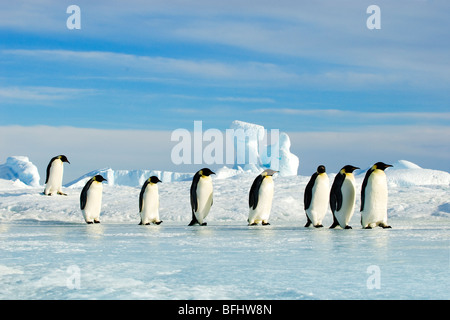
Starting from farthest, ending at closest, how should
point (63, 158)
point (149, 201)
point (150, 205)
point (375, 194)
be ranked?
point (63, 158) < point (150, 205) < point (149, 201) < point (375, 194)

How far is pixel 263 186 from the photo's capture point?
1010cm

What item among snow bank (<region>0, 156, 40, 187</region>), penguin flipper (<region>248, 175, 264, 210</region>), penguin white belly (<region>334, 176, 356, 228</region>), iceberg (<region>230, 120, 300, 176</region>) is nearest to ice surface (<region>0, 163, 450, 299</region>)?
penguin white belly (<region>334, 176, 356, 228</region>)

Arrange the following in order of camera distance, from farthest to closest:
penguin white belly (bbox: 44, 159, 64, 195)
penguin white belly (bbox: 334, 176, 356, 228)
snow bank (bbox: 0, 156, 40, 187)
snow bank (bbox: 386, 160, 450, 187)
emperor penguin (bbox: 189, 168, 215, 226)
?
snow bank (bbox: 0, 156, 40, 187)
snow bank (bbox: 386, 160, 450, 187)
penguin white belly (bbox: 44, 159, 64, 195)
emperor penguin (bbox: 189, 168, 215, 226)
penguin white belly (bbox: 334, 176, 356, 228)

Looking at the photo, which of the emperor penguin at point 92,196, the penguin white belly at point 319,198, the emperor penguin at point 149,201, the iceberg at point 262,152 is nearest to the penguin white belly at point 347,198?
the penguin white belly at point 319,198

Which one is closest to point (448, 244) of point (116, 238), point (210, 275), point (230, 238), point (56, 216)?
point (230, 238)

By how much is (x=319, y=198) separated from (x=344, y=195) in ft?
1.75

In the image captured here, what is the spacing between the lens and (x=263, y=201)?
1015cm

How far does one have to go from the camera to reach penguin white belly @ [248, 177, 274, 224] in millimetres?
10094

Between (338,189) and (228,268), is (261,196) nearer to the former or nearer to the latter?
(338,189)

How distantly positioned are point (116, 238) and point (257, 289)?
4240 millimetres

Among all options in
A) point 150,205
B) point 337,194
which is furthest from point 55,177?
point 337,194

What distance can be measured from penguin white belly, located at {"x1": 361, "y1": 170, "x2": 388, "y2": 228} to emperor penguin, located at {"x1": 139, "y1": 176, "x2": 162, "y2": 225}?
3.93 meters

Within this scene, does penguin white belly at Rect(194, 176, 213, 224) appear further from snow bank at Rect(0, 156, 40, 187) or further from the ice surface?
snow bank at Rect(0, 156, 40, 187)
